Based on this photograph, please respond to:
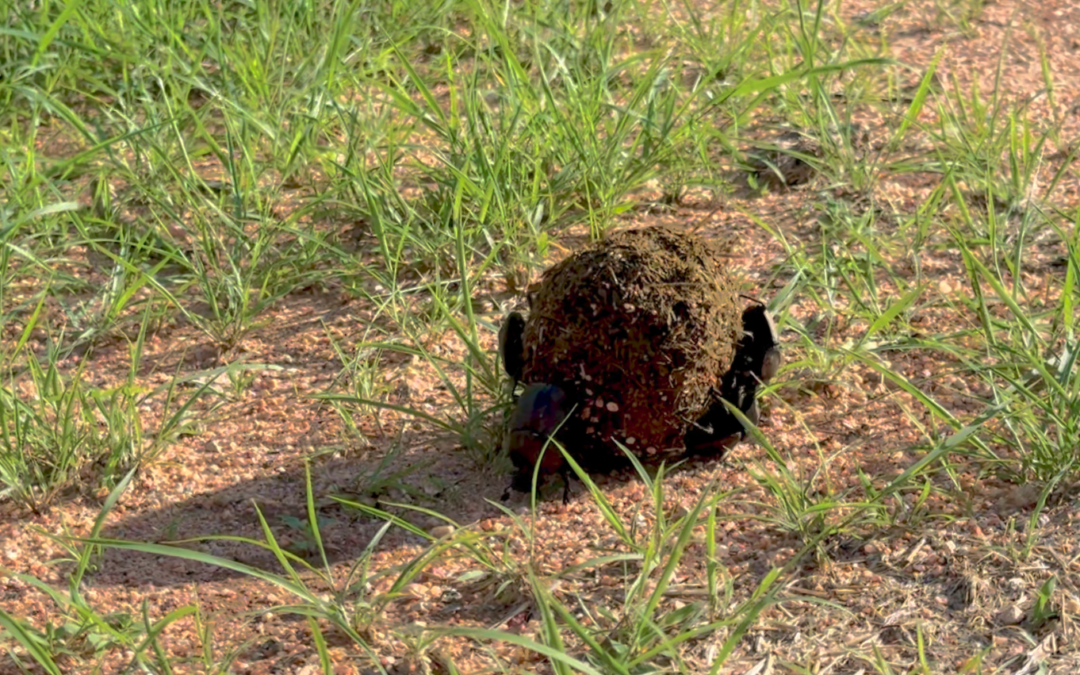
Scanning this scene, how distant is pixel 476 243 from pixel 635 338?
1.04m

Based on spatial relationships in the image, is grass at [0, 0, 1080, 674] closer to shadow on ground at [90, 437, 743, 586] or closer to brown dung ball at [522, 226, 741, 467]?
shadow on ground at [90, 437, 743, 586]

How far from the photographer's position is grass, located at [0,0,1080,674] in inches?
109

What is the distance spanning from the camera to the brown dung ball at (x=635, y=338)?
294cm

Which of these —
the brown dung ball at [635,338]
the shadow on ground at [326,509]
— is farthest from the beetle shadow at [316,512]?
the brown dung ball at [635,338]

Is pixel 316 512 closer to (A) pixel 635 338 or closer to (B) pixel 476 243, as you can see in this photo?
(A) pixel 635 338

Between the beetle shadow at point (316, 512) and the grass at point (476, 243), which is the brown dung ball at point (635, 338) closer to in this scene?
the grass at point (476, 243)

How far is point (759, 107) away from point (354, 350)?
5.78 feet

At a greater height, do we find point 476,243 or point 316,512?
point 476,243

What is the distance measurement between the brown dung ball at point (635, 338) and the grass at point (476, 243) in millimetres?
177

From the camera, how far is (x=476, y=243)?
3.86 metres

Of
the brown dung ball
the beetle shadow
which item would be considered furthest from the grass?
the brown dung ball

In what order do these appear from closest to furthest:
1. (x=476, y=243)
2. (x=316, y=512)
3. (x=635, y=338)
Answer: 1. (x=635, y=338)
2. (x=316, y=512)
3. (x=476, y=243)

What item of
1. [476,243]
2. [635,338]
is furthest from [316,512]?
[476,243]

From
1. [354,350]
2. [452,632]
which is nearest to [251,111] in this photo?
[354,350]
